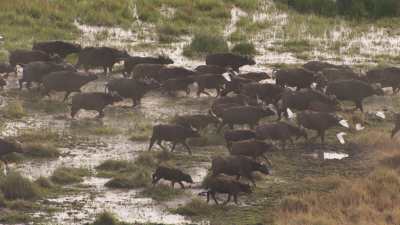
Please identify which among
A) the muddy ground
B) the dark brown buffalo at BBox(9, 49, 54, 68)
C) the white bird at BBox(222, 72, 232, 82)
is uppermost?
the dark brown buffalo at BBox(9, 49, 54, 68)

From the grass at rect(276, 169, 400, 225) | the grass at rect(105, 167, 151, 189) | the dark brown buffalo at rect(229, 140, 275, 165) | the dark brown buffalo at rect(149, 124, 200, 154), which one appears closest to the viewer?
the grass at rect(276, 169, 400, 225)

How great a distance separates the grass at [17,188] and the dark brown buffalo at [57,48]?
10950 millimetres

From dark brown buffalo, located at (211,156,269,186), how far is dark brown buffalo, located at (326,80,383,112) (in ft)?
20.1

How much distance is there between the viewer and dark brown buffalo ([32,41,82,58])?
96.7 ft

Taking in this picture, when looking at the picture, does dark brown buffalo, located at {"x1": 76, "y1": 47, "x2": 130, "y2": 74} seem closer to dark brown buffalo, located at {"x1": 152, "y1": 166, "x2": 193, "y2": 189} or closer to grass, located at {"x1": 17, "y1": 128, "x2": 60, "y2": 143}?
grass, located at {"x1": 17, "y1": 128, "x2": 60, "y2": 143}

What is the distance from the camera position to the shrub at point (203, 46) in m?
31.6

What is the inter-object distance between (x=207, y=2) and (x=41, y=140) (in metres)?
16.0

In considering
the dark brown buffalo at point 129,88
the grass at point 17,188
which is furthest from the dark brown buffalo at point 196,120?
the grass at point 17,188

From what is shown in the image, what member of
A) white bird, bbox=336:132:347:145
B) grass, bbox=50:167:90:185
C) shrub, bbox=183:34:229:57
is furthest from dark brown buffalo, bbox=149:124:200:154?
shrub, bbox=183:34:229:57

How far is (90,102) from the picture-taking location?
24359mm

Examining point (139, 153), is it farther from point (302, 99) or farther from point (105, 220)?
point (105, 220)

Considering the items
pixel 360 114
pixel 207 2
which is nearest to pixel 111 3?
pixel 207 2

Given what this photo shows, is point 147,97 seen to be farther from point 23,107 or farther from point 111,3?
point 111,3

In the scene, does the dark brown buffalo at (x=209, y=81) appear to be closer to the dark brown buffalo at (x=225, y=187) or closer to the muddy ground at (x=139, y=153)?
the muddy ground at (x=139, y=153)
